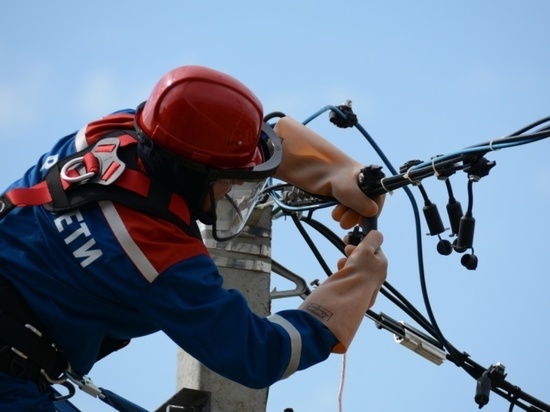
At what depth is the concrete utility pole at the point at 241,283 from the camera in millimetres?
6832

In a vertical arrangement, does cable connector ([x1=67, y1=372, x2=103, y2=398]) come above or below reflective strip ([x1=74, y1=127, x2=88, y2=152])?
below

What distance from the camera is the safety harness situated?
510 cm

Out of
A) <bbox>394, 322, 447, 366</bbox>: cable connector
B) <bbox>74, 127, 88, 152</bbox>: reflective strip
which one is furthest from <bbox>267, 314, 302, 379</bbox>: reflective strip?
<bbox>394, 322, 447, 366</bbox>: cable connector

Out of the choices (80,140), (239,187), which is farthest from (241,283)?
(80,140)

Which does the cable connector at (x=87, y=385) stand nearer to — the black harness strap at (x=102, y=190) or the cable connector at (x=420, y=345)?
the black harness strap at (x=102, y=190)

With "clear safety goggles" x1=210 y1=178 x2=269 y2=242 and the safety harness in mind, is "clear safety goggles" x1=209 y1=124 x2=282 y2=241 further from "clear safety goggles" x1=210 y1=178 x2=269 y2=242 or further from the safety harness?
the safety harness

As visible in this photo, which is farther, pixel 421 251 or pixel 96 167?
pixel 421 251

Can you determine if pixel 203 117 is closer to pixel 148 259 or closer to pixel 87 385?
pixel 148 259

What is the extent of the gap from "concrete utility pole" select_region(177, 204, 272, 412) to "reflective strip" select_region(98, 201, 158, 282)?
74.8 inches

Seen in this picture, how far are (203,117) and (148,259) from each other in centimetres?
61

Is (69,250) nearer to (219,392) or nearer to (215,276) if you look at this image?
(215,276)

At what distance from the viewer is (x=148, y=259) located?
16.4ft

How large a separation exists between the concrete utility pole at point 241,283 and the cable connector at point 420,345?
89 centimetres

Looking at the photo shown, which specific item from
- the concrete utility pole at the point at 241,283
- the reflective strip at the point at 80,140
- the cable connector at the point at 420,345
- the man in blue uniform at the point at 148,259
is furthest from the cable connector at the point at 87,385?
the cable connector at the point at 420,345
